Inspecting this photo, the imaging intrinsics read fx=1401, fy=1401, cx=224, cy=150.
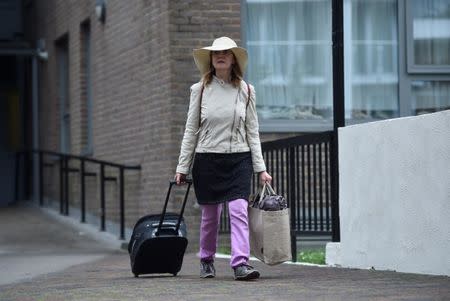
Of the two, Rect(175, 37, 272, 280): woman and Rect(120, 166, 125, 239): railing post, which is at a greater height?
Rect(175, 37, 272, 280): woman

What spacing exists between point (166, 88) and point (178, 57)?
414 mm

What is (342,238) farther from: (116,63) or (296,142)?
(116,63)

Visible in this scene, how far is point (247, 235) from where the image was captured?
10.2 metres

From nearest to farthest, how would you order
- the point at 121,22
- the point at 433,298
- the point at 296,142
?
1. the point at 433,298
2. the point at 296,142
3. the point at 121,22

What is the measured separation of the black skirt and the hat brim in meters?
0.66

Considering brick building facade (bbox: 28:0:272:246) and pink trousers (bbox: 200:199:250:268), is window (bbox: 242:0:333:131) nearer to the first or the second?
brick building facade (bbox: 28:0:272:246)

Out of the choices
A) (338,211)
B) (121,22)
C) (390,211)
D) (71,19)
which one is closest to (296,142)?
(338,211)

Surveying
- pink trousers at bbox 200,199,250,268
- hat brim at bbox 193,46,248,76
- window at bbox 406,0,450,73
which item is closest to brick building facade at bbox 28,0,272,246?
window at bbox 406,0,450,73

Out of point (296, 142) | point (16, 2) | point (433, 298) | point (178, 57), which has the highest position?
point (16, 2)

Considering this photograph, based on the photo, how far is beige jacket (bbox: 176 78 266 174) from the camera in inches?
403

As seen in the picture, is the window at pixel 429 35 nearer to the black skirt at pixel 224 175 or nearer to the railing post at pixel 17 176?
the black skirt at pixel 224 175

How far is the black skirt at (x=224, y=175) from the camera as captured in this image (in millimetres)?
10227

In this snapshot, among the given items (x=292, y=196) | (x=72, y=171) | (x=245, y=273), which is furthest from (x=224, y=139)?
(x=72, y=171)

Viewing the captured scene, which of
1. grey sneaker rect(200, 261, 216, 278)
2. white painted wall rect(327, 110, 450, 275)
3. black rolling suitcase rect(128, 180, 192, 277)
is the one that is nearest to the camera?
white painted wall rect(327, 110, 450, 275)
